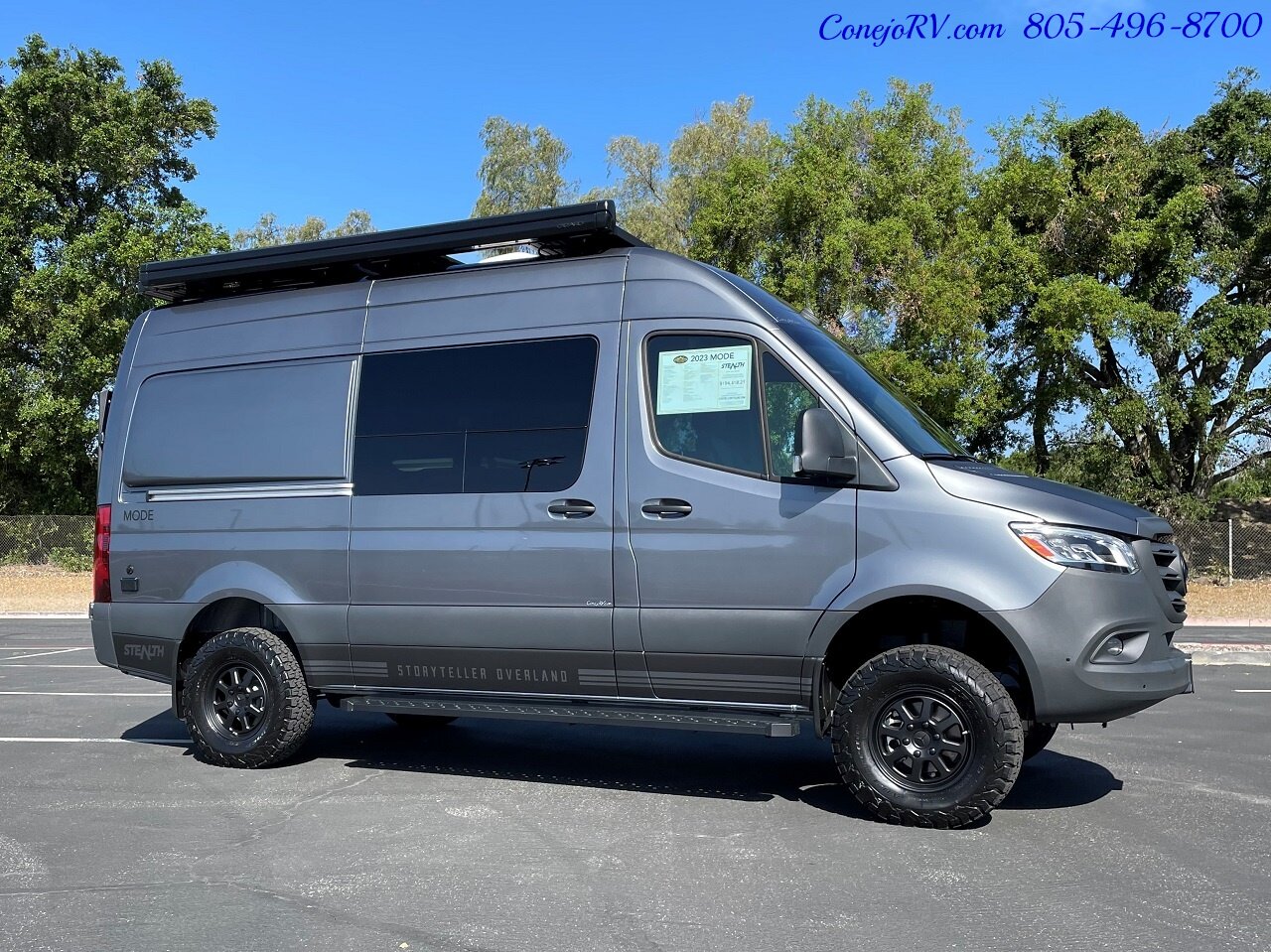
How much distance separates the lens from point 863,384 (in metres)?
6.17

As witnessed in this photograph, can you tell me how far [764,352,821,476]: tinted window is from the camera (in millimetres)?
5832

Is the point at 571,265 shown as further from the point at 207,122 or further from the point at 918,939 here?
the point at 207,122

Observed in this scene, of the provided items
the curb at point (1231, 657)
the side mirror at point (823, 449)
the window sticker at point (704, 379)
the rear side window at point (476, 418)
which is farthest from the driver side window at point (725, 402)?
the curb at point (1231, 657)

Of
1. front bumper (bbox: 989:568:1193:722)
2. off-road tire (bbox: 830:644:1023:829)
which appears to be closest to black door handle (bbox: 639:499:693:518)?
off-road tire (bbox: 830:644:1023:829)

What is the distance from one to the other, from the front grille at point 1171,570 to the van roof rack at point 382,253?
9.93 ft

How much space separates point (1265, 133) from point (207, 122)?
27.3 metres

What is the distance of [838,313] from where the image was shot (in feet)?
83.2

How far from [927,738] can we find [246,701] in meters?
3.97

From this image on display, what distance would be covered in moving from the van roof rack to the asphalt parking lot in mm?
2953

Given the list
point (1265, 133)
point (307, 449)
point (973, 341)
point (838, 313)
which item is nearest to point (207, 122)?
point (838, 313)

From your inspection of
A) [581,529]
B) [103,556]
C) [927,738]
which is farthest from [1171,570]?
[103,556]

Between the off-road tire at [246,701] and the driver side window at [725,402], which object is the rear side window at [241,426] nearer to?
the off-road tire at [246,701]

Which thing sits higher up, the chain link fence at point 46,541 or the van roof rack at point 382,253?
the van roof rack at point 382,253

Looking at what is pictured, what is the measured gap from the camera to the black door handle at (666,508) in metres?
5.95
